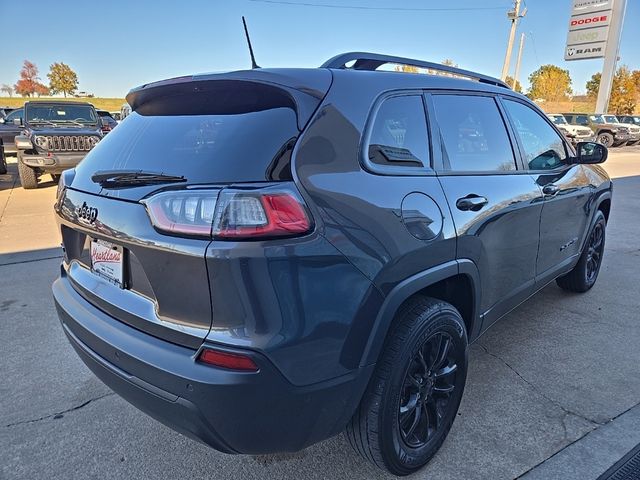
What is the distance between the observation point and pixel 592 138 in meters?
25.1

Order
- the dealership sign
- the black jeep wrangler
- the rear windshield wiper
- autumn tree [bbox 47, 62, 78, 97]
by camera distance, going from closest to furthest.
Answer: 1. the rear windshield wiper
2. the black jeep wrangler
3. the dealership sign
4. autumn tree [bbox 47, 62, 78, 97]

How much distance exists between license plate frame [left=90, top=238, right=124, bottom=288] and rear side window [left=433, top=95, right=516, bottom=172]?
152 cm

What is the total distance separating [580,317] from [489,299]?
1796 mm

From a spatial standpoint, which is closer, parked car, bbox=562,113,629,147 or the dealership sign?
parked car, bbox=562,113,629,147

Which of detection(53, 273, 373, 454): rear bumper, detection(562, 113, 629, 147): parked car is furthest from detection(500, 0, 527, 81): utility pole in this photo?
detection(53, 273, 373, 454): rear bumper

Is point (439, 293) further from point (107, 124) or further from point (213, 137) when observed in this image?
point (107, 124)

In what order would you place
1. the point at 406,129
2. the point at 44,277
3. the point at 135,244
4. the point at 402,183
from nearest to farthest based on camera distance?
the point at 135,244 → the point at 402,183 → the point at 406,129 → the point at 44,277

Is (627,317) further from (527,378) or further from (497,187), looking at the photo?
(497,187)

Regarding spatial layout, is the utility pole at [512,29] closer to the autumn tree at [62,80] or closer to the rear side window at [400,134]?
the rear side window at [400,134]

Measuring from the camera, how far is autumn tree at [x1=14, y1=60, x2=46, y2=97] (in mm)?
77250

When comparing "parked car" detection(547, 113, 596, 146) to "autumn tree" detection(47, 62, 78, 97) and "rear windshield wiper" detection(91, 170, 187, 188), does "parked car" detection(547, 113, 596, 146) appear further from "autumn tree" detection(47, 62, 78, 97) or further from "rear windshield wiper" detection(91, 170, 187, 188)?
"autumn tree" detection(47, 62, 78, 97)

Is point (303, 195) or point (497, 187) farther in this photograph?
point (497, 187)

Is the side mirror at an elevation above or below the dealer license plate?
above

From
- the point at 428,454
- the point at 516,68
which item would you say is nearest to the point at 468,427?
the point at 428,454
